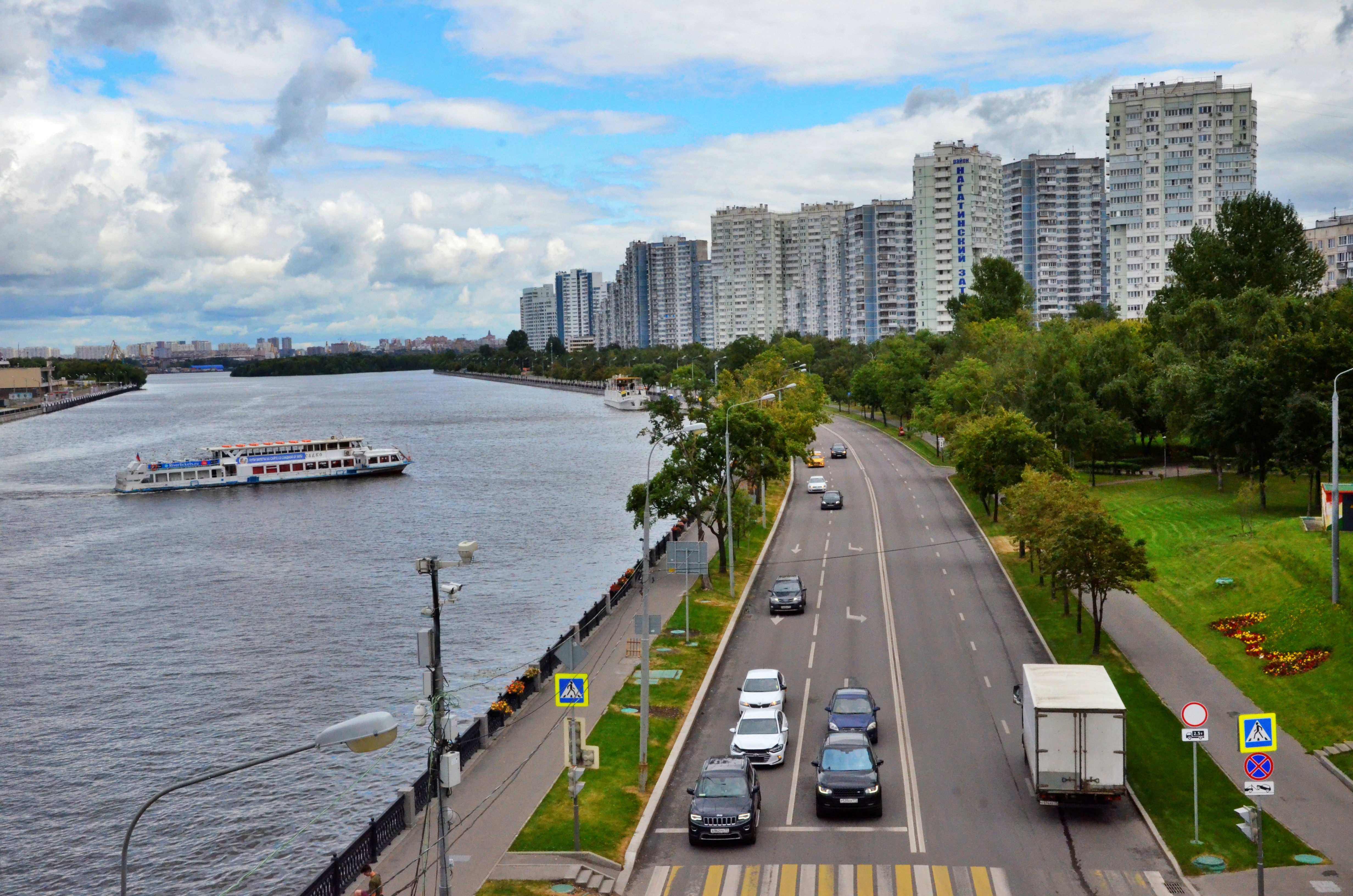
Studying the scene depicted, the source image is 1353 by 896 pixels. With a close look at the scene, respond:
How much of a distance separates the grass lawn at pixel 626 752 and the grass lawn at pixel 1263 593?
54.2 ft

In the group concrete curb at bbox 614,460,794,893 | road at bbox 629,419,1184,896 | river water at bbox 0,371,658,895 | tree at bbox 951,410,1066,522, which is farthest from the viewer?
tree at bbox 951,410,1066,522

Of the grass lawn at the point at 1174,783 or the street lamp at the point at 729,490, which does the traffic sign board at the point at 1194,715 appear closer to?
the grass lawn at the point at 1174,783

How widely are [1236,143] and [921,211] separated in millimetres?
46865

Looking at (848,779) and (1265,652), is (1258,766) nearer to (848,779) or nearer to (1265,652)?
(848,779)

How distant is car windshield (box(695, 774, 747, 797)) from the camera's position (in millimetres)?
25125

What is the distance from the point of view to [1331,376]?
5628 centimetres

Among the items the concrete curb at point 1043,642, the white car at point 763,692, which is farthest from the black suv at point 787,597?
the white car at point 763,692

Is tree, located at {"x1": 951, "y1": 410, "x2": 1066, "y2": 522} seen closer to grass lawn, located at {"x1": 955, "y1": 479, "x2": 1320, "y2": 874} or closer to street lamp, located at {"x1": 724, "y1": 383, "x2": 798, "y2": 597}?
street lamp, located at {"x1": 724, "y1": 383, "x2": 798, "y2": 597}

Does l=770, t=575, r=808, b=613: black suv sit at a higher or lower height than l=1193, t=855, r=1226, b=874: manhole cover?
higher

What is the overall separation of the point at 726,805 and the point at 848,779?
3.09 meters

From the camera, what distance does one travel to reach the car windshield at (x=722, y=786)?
25125mm

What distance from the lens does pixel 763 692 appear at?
33.4m

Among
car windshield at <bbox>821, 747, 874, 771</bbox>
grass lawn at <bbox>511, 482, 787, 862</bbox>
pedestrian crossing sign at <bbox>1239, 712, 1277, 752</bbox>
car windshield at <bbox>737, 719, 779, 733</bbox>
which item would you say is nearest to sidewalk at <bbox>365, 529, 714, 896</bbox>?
grass lawn at <bbox>511, 482, 787, 862</bbox>

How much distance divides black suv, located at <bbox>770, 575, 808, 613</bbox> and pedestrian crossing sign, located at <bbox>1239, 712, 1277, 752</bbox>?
2495cm
